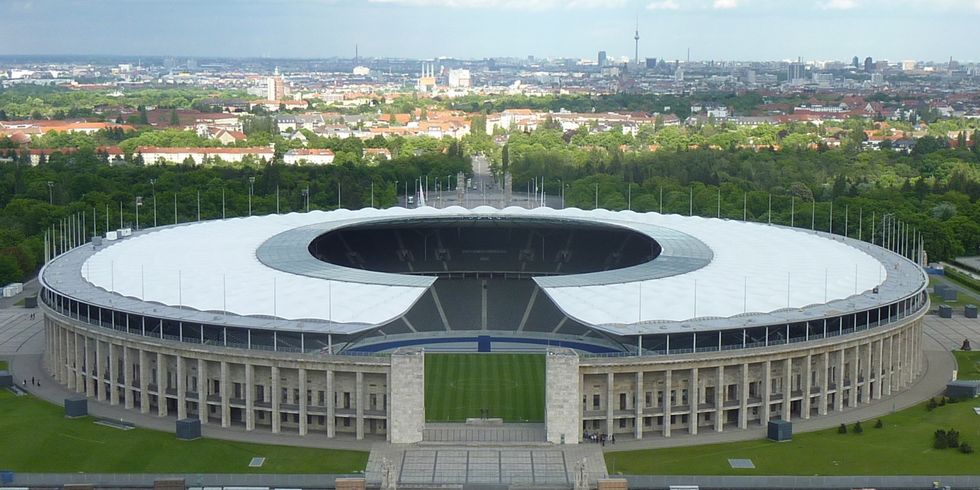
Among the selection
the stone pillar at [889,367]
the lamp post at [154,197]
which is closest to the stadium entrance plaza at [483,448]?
the stone pillar at [889,367]

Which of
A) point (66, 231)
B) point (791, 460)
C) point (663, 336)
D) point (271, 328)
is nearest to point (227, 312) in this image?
point (271, 328)

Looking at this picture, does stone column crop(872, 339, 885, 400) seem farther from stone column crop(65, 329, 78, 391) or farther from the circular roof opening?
stone column crop(65, 329, 78, 391)

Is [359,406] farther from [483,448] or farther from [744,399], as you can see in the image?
[744,399]

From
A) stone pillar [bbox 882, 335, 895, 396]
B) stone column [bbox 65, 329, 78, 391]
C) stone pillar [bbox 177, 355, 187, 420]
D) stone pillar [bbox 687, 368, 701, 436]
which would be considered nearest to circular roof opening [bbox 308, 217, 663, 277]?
stone pillar [bbox 882, 335, 895, 396]

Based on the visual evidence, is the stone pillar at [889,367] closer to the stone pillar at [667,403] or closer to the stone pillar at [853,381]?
the stone pillar at [853,381]

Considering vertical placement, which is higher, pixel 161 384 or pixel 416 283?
pixel 416 283

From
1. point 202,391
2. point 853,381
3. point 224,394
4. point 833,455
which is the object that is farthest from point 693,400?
point 202,391
